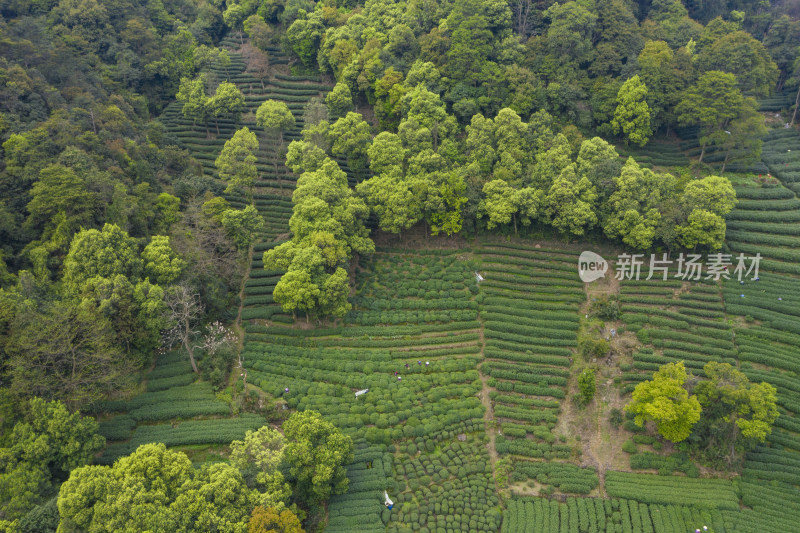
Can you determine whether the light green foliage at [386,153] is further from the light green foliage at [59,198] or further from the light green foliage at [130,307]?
the light green foliage at [59,198]

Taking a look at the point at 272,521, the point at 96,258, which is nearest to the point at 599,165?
the point at 272,521

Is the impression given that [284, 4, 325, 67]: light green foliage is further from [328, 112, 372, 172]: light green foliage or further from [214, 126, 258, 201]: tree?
[328, 112, 372, 172]: light green foliage

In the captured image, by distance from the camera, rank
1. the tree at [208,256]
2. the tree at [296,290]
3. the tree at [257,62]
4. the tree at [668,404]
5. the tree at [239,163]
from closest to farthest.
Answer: the tree at [668,404] → the tree at [296,290] → the tree at [208,256] → the tree at [239,163] → the tree at [257,62]

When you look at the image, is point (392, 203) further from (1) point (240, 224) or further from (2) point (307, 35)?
(2) point (307, 35)

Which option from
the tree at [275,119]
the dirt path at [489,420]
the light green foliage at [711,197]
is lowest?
the dirt path at [489,420]

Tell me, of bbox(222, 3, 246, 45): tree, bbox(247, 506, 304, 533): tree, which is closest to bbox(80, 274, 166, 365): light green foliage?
bbox(247, 506, 304, 533): tree

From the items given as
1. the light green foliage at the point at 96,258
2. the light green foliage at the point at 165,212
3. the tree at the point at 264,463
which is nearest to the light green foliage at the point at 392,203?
the light green foliage at the point at 165,212

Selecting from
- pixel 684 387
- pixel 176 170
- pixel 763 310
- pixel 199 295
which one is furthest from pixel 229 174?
pixel 763 310
